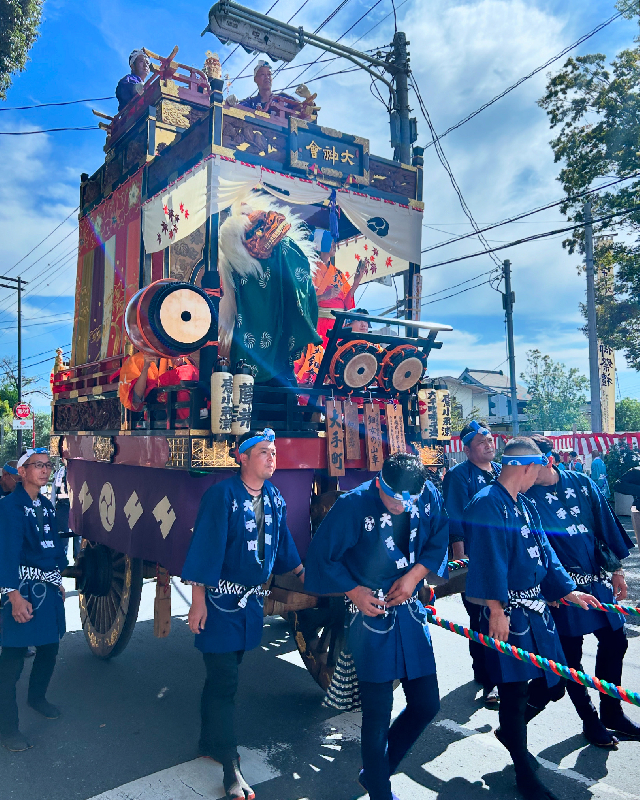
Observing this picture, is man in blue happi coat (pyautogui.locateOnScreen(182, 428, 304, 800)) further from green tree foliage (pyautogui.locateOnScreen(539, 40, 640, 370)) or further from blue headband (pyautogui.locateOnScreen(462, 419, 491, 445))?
green tree foliage (pyautogui.locateOnScreen(539, 40, 640, 370))

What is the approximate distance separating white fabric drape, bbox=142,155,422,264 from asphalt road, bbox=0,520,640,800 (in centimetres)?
375

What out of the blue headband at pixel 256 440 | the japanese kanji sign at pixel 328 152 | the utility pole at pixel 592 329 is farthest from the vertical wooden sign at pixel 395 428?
the utility pole at pixel 592 329

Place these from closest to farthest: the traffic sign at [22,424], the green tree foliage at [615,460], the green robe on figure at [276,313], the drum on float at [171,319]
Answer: the drum on float at [171,319]
the green robe on figure at [276,313]
the green tree foliage at [615,460]
the traffic sign at [22,424]

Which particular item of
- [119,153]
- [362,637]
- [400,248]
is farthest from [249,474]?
[119,153]

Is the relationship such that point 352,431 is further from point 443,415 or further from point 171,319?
point 171,319

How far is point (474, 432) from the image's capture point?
479cm

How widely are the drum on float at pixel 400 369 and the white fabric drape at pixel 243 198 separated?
1671mm

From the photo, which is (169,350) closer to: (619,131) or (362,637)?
(362,637)

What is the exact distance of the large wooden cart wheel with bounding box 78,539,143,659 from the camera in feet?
16.1

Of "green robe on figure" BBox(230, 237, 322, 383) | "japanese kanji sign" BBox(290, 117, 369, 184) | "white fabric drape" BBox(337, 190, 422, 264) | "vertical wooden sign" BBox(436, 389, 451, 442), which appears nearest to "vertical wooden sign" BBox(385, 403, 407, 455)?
"vertical wooden sign" BBox(436, 389, 451, 442)

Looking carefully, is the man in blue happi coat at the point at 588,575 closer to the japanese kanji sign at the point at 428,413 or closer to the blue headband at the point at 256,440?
the japanese kanji sign at the point at 428,413

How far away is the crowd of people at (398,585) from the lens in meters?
2.86

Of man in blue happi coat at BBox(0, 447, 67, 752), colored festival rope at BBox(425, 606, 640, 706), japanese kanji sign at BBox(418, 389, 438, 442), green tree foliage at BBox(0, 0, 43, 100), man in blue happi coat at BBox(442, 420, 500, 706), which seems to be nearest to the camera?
colored festival rope at BBox(425, 606, 640, 706)

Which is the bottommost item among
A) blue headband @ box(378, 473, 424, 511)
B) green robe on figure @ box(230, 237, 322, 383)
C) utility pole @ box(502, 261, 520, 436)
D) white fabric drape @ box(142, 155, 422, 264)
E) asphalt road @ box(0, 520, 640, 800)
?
asphalt road @ box(0, 520, 640, 800)
